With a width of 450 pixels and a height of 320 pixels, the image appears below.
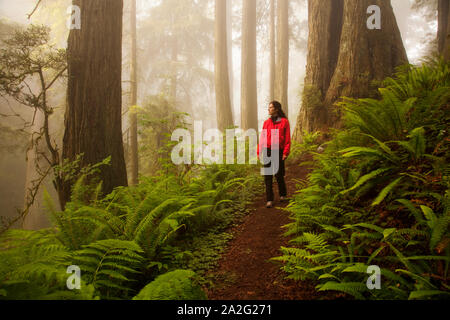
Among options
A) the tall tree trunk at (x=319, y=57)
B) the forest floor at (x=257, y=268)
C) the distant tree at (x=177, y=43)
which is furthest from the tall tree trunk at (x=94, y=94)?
the distant tree at (x=177, y=43)

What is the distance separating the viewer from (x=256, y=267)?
2842mm

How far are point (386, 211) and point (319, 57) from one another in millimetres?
5549

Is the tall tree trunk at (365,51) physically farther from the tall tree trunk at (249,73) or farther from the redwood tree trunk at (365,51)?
the tall tree trunk at (249,73)

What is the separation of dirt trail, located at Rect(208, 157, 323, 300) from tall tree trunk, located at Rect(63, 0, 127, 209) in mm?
2793

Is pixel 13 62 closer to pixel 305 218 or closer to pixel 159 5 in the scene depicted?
pixel 305 218

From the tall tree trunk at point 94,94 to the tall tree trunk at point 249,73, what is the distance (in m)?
6.91

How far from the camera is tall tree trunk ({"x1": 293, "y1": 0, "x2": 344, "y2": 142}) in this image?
6.55 metres

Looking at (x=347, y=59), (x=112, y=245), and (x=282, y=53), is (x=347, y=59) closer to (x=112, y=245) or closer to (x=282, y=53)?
(x=112, y=245)

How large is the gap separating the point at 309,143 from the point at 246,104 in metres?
5.32

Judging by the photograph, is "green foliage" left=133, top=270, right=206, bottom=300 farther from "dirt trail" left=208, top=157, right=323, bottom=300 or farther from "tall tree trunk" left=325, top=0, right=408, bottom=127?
"tall tree trunk" left=325, top=0, right=408, bottom=127

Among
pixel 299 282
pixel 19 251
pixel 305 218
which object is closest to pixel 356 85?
pixel 305 218

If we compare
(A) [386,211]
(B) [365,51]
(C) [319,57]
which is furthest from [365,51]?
(A) [386,211]

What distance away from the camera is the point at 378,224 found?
2.53 metres
